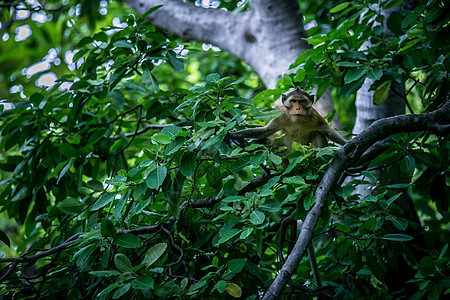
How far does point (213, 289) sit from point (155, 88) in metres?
1.60

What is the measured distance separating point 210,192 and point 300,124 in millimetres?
1535

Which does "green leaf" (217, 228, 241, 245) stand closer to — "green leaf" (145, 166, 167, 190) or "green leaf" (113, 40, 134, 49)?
"green leaf" (145, 166, 167, 190)

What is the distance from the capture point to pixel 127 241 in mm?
2297

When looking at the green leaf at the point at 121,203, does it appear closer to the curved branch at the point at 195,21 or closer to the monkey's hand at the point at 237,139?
the monkey's hand at the point at 237,139

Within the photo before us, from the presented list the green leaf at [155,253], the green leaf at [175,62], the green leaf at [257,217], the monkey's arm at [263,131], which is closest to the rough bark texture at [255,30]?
the monkey's arm at [263,131]

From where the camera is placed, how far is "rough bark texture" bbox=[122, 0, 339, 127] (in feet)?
14.8

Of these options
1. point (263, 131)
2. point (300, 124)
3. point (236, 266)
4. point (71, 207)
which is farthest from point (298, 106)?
point (71, 207)

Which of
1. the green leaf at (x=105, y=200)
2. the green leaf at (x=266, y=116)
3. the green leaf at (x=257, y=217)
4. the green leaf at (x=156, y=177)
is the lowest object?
the green leaf at (x=257, y=217)

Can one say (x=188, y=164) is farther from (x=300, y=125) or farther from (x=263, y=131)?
(x=300, y=125)

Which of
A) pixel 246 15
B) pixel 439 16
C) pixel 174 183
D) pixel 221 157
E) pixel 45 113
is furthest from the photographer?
pixel 246 15

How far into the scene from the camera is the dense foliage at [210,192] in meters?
2.32

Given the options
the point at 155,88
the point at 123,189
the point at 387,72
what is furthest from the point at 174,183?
the point at 387,72

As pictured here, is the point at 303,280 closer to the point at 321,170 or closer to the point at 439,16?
the point at 321,170

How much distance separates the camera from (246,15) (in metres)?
4.99
